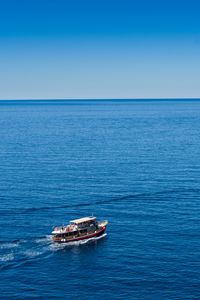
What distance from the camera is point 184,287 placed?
90.0 m

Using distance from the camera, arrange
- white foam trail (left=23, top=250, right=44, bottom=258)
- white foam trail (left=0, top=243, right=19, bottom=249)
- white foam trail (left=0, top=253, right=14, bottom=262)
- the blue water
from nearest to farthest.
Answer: the blue water
white foam trail (left=0, top=253, right=14, bottom=262)
white foam trail (left=23, top=250, right=44, bottom=258)
white foam trail (left=0, top=243, right=19, bottom=249)

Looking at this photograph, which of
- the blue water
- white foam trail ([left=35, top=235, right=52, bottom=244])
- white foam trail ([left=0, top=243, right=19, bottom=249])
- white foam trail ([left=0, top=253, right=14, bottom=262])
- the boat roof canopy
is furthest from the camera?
the boat roof canopy

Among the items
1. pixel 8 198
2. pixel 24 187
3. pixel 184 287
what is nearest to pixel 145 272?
pixel 184 287

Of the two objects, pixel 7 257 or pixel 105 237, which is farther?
pixel 105 237

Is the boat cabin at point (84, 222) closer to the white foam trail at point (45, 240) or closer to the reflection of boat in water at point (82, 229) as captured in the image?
the reflection of boat in water at point (82, 229)

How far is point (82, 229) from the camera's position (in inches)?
4611

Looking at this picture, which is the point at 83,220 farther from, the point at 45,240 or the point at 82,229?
the point at 45,240

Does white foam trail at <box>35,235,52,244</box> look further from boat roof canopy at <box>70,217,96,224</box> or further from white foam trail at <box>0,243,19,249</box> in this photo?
boat roof canopy at <box>70,217,96,224</box>

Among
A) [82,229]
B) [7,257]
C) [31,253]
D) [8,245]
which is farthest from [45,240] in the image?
[7,257]

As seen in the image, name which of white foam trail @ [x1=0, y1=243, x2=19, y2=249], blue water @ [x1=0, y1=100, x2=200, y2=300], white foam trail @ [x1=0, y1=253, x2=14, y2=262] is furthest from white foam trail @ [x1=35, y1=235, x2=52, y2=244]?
white foam trail @ [x1=0, y1=253, x2=14, y2=262]

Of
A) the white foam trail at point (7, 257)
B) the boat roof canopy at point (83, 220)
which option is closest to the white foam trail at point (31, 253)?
the white foam trail at point (7, 257)

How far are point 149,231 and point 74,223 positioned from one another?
18.2 metres

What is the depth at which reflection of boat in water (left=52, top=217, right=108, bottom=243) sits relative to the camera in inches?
4520

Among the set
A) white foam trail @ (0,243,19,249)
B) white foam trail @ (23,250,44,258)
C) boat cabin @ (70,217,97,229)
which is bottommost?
white foam trail @ (23,250,44,258)
